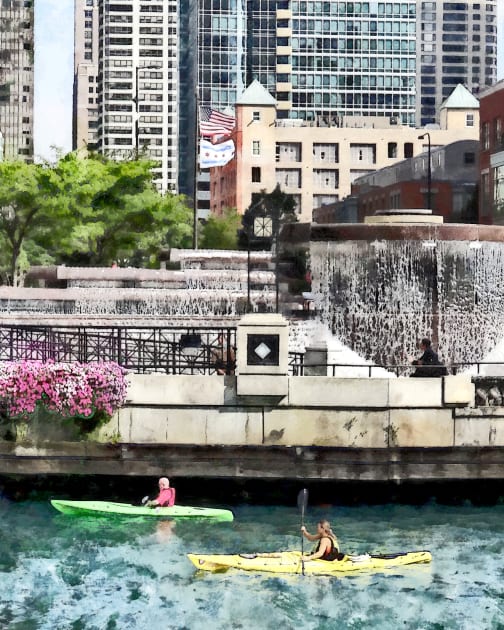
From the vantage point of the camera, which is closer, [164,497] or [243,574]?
[243,574]

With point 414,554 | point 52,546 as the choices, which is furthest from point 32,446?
point 414,554

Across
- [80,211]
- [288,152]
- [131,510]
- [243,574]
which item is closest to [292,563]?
[243,574]

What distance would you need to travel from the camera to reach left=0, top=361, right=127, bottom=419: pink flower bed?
84.7ft

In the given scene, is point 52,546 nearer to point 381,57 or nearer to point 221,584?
point 221,584

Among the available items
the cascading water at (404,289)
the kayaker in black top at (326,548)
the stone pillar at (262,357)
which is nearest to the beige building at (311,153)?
the cascading water at (404,289)

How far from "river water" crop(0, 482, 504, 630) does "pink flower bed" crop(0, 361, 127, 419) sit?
6.78 feet

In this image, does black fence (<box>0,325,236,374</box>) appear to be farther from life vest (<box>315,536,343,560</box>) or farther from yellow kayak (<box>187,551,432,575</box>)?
life vest (<box>315,536,343,560</box>)

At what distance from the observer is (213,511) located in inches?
981

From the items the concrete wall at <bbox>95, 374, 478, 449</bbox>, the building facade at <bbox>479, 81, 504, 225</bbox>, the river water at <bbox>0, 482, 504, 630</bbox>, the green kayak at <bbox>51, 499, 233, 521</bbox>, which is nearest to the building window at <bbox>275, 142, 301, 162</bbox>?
the building facade at <bbox>479, 81, 504, 225</bbox>

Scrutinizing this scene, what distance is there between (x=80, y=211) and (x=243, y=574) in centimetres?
4621

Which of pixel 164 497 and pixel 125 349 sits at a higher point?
pixel 125 349

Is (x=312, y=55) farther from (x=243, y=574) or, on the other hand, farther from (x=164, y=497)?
(x=243, y=574)

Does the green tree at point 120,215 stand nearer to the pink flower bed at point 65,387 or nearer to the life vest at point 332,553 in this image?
the pink flower bed at point 65,387

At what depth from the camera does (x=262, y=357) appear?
86.2 feet
